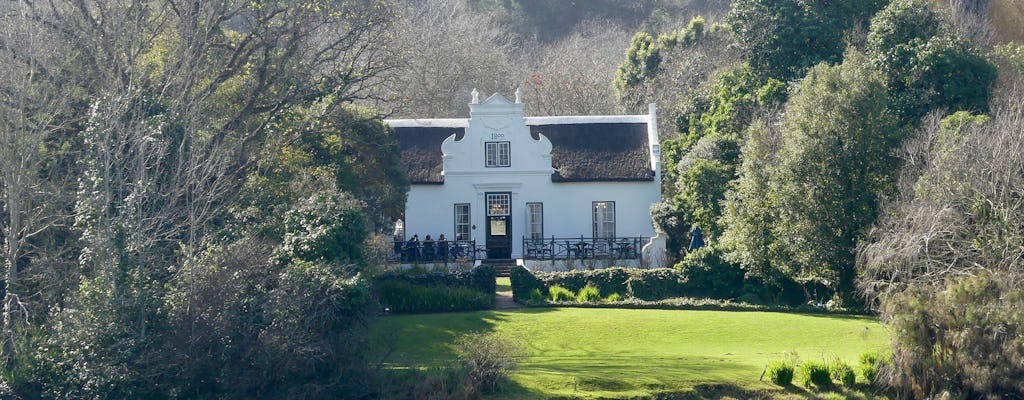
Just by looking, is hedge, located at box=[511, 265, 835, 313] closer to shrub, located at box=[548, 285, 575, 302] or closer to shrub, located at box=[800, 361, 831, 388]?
shrub, located at box=[548, 285, 575, 302]

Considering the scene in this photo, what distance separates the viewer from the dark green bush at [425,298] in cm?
2852

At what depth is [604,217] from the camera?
41719 mm

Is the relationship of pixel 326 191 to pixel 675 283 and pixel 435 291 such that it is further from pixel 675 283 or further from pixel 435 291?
pixel 675 283

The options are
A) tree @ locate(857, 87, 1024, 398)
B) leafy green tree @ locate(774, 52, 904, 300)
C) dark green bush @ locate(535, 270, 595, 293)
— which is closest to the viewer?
tree @ locate(857, 87, 1024, 398)

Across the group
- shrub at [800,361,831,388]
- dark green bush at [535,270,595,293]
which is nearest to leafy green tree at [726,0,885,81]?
dark green bush at [535,270,595,293]

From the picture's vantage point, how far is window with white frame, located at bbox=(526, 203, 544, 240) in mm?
41719

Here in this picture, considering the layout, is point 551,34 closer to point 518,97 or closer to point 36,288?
point 518,97

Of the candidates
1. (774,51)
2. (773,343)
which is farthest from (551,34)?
(773,343)

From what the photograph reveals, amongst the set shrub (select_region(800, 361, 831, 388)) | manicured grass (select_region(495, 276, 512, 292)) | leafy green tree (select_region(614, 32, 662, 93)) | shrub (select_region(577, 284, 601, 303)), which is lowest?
shrub (select_region(800, 361, 831, 388))

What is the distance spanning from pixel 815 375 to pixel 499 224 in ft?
68.2

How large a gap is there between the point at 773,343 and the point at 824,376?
318 centimetres

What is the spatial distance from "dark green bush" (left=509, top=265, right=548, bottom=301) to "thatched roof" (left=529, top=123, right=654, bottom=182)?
34.3ft

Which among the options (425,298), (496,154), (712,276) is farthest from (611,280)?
(496,154)

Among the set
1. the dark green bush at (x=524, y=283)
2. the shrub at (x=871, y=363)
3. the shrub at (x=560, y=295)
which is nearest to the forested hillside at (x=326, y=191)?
the shrub at (x=871, y=363)
